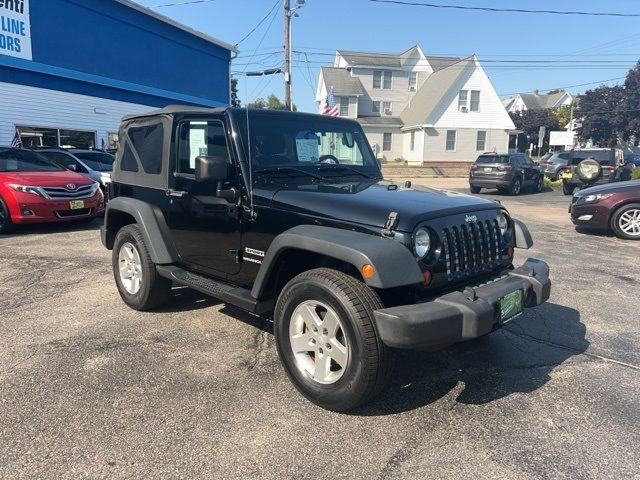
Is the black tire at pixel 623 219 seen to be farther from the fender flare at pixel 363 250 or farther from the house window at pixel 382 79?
the house window at pixel 382 79

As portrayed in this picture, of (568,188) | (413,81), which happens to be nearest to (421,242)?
(568,188)

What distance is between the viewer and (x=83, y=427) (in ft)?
9.57

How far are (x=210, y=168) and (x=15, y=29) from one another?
1606cm

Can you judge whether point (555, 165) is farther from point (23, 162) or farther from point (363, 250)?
point (363, 250)

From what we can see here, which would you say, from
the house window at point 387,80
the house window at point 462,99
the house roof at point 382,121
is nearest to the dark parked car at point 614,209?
the house window at point 462,99

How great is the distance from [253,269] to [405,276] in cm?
132

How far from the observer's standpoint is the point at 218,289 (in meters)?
3.96

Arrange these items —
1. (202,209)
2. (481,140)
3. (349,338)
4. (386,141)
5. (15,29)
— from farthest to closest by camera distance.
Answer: (386,141) → (481,140) → (15,29) → (202,209) → (349,338)

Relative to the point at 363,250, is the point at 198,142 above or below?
above

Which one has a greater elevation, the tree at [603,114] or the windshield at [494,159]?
the tree at [603,114]

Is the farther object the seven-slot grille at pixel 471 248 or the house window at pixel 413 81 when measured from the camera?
the house window at pixel 413 81

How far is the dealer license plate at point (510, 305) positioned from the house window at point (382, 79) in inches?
1609

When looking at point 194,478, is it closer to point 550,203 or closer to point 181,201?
point 181,201

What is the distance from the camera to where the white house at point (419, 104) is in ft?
120
